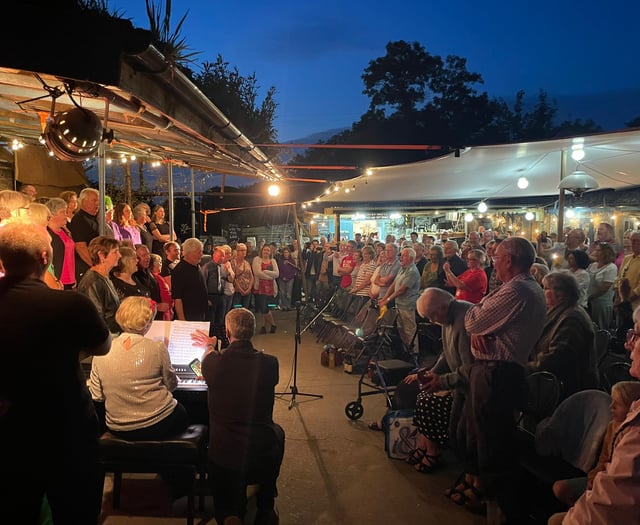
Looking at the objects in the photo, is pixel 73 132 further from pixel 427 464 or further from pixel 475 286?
pixel 475 286

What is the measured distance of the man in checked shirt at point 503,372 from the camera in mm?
3148

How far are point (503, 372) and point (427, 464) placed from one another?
50.3 inches

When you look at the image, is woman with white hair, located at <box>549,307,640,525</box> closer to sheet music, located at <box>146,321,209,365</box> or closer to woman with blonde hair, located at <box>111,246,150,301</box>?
sheet music, located at <box>146,321,209,365</box>

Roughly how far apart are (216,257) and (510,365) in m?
5.86

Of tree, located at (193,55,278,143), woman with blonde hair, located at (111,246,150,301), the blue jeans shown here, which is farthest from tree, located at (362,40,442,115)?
woman with blonde hair, located at (111,246,150,301)

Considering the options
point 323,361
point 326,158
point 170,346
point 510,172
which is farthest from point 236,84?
point 170,346

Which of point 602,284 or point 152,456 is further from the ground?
point 602,284

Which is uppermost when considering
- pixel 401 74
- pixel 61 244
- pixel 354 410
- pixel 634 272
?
pixel 401 74

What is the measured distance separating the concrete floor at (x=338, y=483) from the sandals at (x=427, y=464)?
0.14 ft

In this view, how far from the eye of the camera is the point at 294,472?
394 centimetres

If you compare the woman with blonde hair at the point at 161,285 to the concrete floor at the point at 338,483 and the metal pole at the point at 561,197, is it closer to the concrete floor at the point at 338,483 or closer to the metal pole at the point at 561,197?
the concrete floor at the point at 338,483

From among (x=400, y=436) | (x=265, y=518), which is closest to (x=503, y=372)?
(x=400, y=436)

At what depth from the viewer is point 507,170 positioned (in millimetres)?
10164

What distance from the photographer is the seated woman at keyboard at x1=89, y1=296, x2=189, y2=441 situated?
2.97 meters
